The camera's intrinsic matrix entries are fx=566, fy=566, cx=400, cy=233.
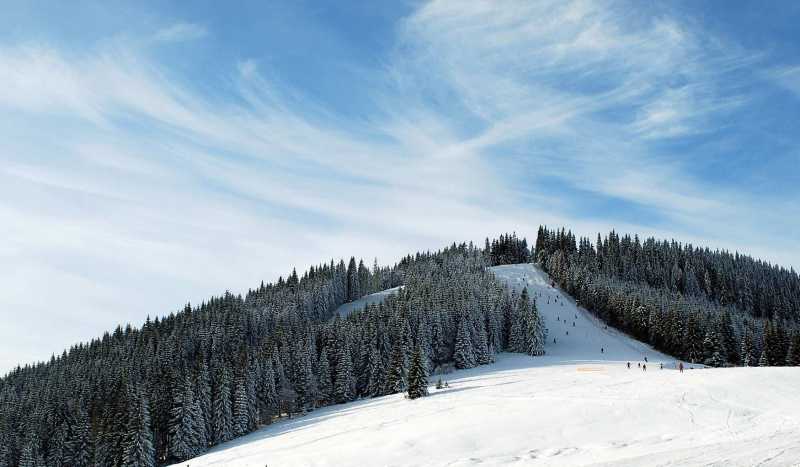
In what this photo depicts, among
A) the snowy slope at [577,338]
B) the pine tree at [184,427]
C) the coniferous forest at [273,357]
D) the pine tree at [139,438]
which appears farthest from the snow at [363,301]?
the pine tree at [139,438]

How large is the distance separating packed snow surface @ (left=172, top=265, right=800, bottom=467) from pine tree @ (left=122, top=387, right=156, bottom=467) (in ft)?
27.2

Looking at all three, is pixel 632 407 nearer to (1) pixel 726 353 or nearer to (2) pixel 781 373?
(2) pixel 781 373

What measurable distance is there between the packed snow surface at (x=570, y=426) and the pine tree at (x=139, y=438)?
8280mm

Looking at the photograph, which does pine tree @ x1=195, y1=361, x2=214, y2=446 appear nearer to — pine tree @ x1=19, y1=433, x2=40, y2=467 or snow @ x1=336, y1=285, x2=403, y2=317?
pine tree @ x1=19, y1=433, x2=40, y2=467

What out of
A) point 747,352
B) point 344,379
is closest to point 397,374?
point 344,379

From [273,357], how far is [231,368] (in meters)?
10.9

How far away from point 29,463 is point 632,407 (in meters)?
74.1

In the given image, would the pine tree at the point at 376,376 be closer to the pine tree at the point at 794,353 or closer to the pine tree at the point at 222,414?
the pine tree at the point at 222,414

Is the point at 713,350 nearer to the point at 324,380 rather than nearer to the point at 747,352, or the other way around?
the point at 747,352

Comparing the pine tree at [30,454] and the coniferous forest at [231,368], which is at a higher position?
the coniferous forest at [231,368]

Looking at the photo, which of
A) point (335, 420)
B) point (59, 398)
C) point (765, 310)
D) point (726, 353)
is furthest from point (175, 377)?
point (765, 310)

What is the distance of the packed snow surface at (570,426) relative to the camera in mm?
28562

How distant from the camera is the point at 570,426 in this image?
35.9 m

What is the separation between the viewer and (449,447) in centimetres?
3503
